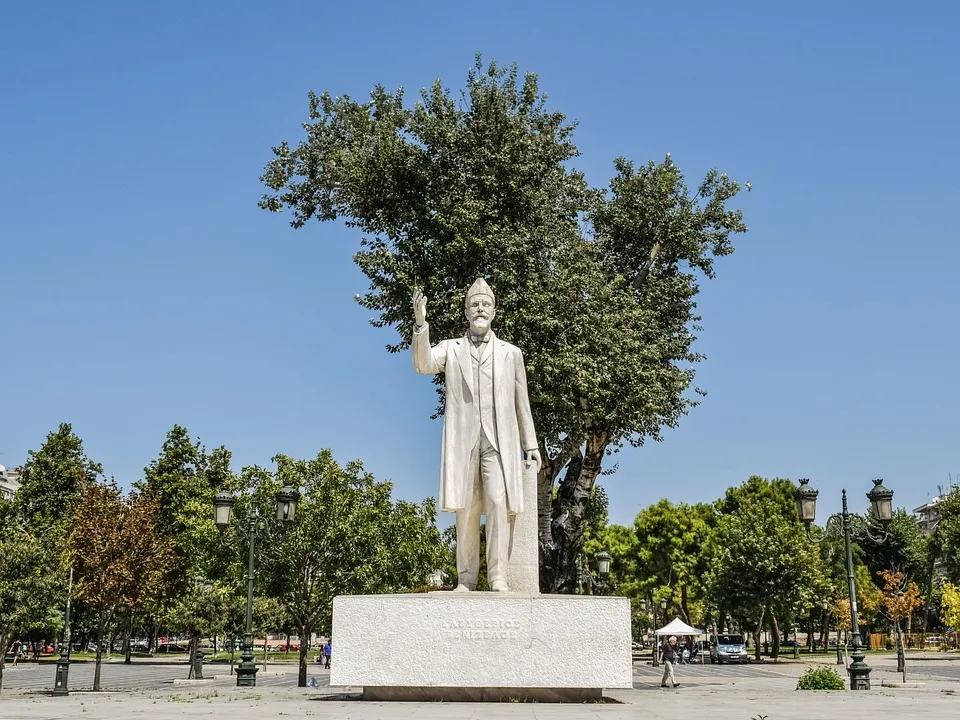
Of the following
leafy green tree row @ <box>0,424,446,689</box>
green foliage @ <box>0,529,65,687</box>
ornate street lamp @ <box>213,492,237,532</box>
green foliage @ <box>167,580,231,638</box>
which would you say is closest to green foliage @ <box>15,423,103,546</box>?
green foliage @ <box>167,580,231,638</box>

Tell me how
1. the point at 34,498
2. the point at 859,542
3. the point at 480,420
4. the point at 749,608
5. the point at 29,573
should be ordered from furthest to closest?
the point at 859,542 < the point at 34,498 < the point at 749,608 < the point at 29,573 < the point at 480,420

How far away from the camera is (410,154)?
21.6 metres

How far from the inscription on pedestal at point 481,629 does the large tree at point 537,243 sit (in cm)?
1008

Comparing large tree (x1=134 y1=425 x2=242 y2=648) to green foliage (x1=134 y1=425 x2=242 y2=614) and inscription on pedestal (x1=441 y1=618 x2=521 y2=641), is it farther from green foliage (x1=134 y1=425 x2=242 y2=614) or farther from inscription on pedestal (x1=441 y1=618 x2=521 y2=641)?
inscription on pedestal (x1=441 y1=618 x2=521 y2=641)

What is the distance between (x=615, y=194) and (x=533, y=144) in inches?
178

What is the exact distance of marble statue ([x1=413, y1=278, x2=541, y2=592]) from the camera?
10484 millimetres

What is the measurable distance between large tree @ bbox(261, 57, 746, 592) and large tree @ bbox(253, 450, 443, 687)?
4423 mm

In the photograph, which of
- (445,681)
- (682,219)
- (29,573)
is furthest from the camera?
(682,219)

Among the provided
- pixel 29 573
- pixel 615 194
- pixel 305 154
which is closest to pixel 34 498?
pixel 29 573

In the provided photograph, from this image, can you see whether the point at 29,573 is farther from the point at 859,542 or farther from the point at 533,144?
the point at 859,542

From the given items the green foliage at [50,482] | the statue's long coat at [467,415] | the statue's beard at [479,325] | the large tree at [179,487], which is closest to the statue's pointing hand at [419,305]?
the statue's long coat at [467,415]

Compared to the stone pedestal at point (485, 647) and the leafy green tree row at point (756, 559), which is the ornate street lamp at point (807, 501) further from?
the leafy green tree row at point (756, 559)

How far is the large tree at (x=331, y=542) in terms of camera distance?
23.9 metres

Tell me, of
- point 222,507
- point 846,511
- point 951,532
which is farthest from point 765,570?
point 222,507
